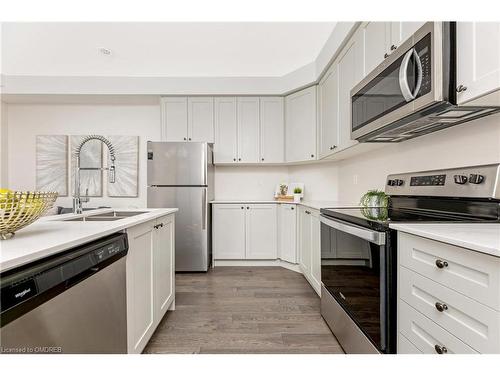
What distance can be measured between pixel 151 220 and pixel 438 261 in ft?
4.91

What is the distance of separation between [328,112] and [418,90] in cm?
161

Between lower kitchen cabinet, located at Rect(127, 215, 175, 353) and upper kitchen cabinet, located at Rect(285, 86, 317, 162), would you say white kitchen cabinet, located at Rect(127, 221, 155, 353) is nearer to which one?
lower kitchen cabinet, located at Rect(127, 215, 175, 353)

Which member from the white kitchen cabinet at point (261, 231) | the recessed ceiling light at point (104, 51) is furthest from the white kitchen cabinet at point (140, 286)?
the recessed ceiling light at point (104, 51)

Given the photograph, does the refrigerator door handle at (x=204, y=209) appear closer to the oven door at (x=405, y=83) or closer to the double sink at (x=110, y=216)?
the double sink at (x=110, y=216)

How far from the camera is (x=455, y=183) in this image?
130cm

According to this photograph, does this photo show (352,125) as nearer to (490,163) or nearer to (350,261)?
(490,163)

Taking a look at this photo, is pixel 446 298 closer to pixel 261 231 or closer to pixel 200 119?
pixel 261 231

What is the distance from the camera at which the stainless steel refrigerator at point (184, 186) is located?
3184 mm

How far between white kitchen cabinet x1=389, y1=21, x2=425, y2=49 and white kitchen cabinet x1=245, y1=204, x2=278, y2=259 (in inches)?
90.1

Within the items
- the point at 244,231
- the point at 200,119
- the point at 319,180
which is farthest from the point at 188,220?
the point at 319,180

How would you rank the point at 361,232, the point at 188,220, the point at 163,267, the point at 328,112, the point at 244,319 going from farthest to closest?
the point at 188,220 → the point at 328,112 → the point at 244,319 → the point at 163,267 → the point at 361,232

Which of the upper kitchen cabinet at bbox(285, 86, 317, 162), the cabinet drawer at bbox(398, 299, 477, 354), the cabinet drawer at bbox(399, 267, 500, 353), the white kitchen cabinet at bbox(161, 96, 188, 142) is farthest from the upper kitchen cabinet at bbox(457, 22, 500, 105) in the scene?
the white kitchen cabinet at bbox(161, 96, 188, 142)

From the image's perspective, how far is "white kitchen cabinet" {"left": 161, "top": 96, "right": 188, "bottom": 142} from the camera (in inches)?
139

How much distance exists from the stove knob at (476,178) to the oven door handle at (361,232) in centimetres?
52
